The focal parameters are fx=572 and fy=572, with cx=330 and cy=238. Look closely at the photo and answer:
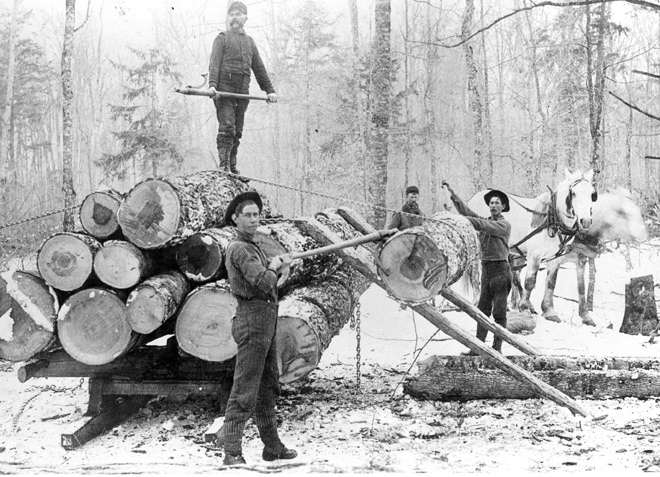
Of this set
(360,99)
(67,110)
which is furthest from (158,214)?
(360,99)

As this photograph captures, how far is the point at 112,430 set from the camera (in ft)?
17.4

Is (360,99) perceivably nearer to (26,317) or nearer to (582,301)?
(582,301)

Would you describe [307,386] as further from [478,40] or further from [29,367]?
[478,40]

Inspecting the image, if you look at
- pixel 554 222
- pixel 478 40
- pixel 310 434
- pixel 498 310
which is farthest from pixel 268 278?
pixel 478 40

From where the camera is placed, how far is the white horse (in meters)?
8.77

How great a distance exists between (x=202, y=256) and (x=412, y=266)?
1.87 meters

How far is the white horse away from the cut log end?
4.94 metres

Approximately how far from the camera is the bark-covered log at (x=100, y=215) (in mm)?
5449

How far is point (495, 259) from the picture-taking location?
7090 millimetres

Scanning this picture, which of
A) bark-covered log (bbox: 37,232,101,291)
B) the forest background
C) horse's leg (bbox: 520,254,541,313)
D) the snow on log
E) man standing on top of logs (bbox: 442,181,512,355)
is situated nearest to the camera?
the snow on log

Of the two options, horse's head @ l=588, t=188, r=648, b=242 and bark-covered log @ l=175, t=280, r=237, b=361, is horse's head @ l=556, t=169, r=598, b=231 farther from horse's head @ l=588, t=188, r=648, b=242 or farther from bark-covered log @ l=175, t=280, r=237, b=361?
bark-covered log @ l=175, t=280, r=237, b=361

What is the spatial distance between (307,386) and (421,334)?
3.25m

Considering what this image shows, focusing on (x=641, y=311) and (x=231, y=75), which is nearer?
(x=231, y=75)

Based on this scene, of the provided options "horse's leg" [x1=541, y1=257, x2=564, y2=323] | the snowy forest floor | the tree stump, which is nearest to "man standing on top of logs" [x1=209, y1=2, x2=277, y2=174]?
the snowy forest floor
